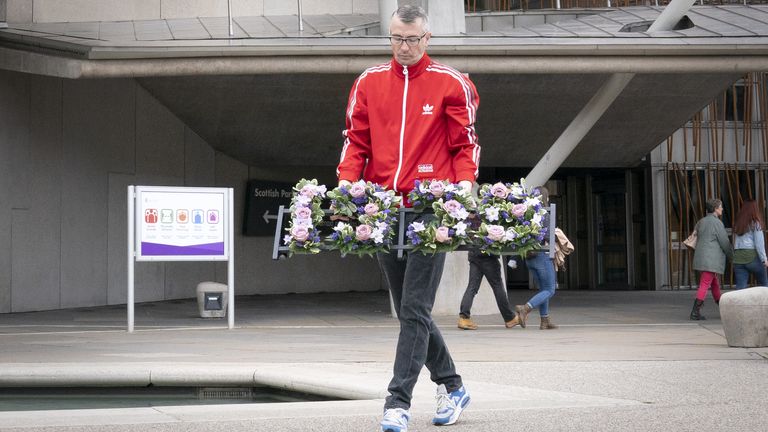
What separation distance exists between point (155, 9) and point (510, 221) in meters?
17.5

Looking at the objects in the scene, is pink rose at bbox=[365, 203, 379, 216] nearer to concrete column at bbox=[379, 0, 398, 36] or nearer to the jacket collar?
the jacket collar

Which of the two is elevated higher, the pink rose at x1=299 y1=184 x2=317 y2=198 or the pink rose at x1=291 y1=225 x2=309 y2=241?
the pink rose at x1=299 y1=184 x2=317 y2=198

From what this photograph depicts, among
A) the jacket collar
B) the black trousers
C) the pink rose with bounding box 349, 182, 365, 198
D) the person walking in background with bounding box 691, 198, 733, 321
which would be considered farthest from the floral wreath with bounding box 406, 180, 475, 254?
the person walking in background with bounding box 691, 198, 733, 321

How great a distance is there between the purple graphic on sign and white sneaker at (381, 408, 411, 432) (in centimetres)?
921

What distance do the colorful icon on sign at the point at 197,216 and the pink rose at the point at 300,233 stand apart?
927 cm

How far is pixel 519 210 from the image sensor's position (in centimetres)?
502

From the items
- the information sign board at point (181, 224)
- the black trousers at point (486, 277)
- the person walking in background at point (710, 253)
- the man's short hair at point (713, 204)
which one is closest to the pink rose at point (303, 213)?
the black trousers at point (486, 277)

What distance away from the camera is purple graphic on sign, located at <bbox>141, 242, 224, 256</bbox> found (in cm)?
1380

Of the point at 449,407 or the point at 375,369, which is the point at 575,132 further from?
the point at 449,407

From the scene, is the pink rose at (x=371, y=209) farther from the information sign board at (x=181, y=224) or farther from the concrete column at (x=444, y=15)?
the concrete column at (x=444, y=15)

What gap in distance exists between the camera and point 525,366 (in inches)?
345

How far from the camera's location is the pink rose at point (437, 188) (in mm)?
4914

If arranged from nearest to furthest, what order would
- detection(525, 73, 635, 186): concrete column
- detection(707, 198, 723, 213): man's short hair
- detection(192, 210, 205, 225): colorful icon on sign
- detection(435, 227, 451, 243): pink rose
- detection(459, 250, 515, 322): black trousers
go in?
detection(435, 227, 451, 243): pink rose, detection(459, 250, 515, 322): black trousers, detection(192, 210, 205, 225): colorful icon on sign, detection(707, 198, 723, 213): man's short hair, detection(525, 73, 635, 186): concrete column

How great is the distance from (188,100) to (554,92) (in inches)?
260
